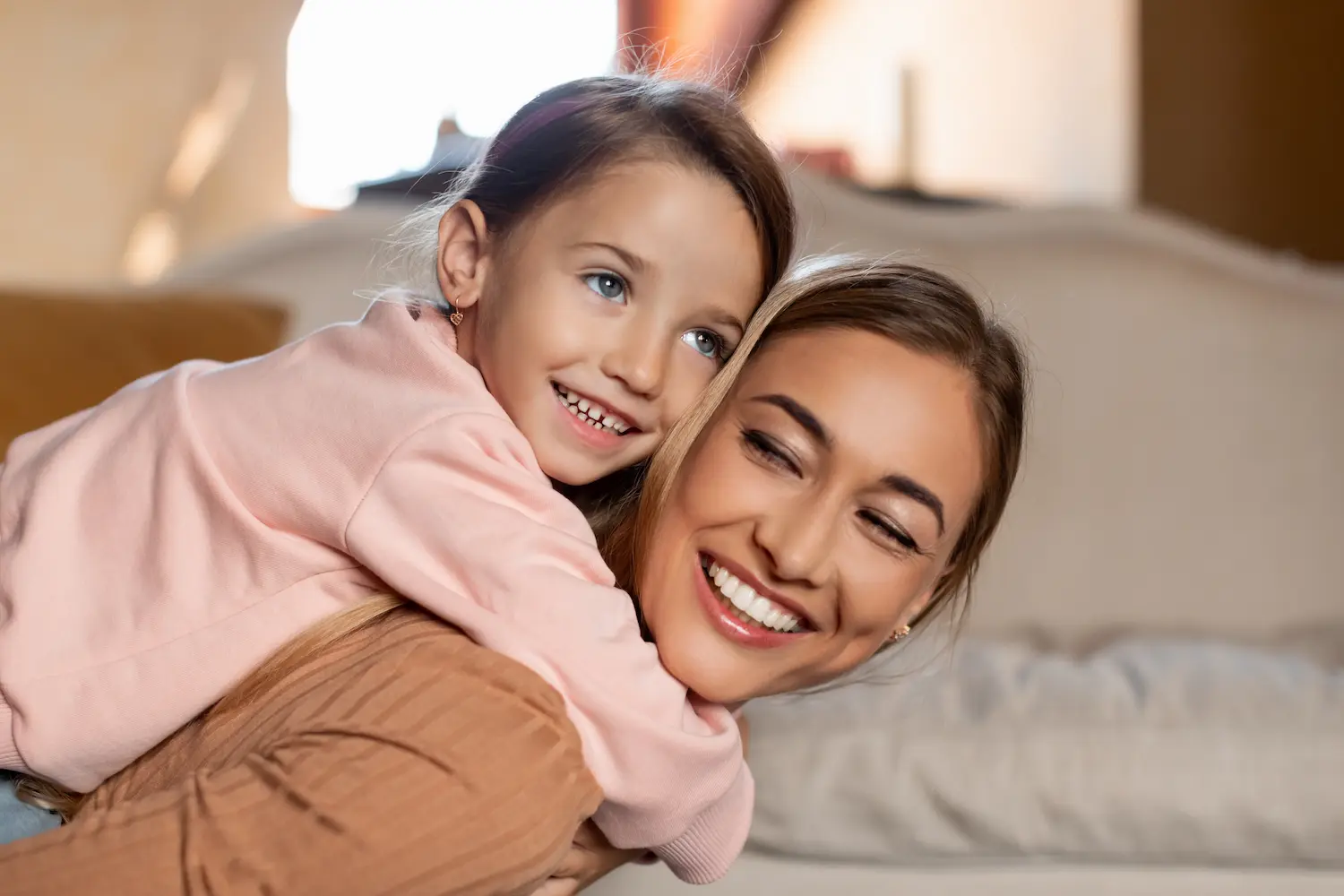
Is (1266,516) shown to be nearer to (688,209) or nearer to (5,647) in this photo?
(688,209)

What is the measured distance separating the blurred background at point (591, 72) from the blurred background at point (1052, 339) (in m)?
0.01

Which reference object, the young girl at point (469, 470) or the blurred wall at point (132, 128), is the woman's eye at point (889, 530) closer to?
the young girl at point (469, 470)

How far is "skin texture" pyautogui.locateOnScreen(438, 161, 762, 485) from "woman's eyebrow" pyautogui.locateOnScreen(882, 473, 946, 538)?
20 centimetres

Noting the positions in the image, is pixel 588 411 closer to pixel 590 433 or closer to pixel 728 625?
pixel 590 433

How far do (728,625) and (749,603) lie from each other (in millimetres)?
27

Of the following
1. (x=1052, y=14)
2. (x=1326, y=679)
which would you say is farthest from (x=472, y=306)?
(x=1052, y=14)

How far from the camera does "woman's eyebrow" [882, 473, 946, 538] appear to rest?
111 cm

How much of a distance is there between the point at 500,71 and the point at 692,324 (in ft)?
16.4

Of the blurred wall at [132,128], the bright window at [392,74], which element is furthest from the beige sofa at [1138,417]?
the bright window at [392,74]

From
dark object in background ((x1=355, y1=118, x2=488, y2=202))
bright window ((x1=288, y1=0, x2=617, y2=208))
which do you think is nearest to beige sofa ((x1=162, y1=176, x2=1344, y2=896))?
dark object in background ((x1=355, y1=118, x2=488, y2=202))

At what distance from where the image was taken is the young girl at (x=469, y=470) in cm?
95

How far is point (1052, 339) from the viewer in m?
2.37

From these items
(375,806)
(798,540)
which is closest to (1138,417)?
(798,540)

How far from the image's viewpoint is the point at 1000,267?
2.38 meters
